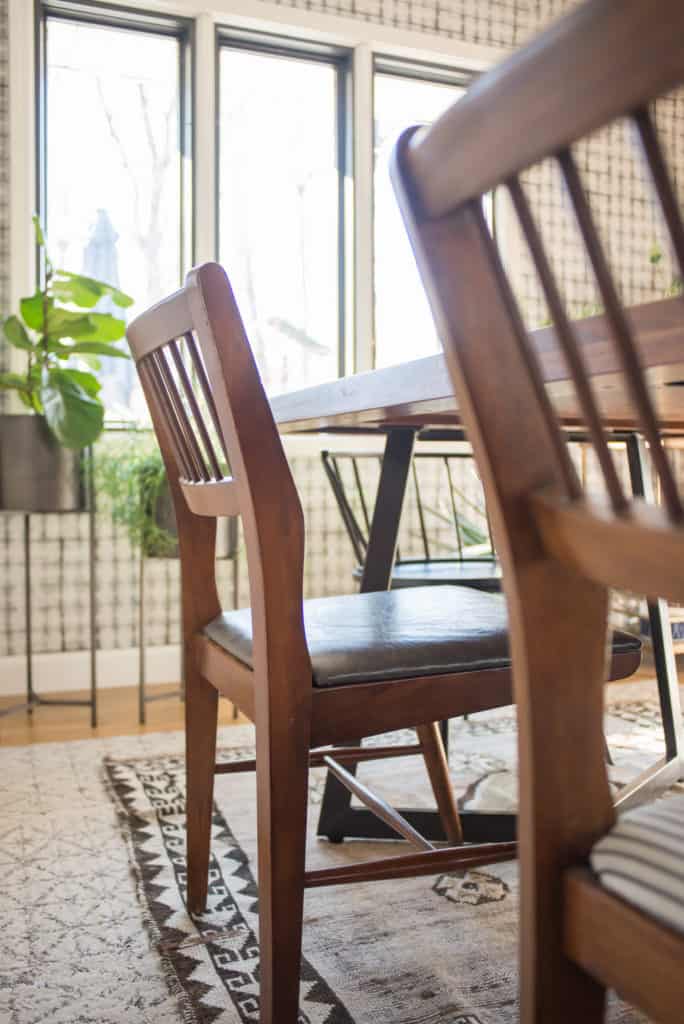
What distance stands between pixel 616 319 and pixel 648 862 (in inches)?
11.7

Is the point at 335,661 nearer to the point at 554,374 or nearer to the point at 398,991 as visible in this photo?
the point at 554,374

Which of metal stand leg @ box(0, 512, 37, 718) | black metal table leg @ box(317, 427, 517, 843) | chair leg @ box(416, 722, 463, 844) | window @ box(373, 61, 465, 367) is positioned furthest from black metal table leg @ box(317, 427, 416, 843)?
window @ box(373, 61, 465, 367)

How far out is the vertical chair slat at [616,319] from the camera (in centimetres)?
44

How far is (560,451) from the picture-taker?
522 millimetres

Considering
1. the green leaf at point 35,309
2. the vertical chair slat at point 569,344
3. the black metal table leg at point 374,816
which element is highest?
the green leaf at point 35,309

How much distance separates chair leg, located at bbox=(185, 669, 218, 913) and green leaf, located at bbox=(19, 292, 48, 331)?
1.60m

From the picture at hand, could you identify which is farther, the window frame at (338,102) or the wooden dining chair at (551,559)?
the window frame at (338,102)

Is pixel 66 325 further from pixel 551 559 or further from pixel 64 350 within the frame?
pixel 551 559

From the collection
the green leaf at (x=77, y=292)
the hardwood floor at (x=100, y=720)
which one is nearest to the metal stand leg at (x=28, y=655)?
the hardwood floor at (x=100, y=720)

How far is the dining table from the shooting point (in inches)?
30.4

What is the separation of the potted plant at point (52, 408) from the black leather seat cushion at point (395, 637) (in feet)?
4.41

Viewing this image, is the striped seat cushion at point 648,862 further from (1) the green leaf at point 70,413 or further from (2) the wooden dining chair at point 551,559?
(1) the green leaf at point 70,413

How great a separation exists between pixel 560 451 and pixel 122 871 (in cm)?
129

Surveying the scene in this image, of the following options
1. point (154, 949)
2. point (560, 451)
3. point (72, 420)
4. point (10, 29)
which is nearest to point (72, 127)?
point (10, 29)
